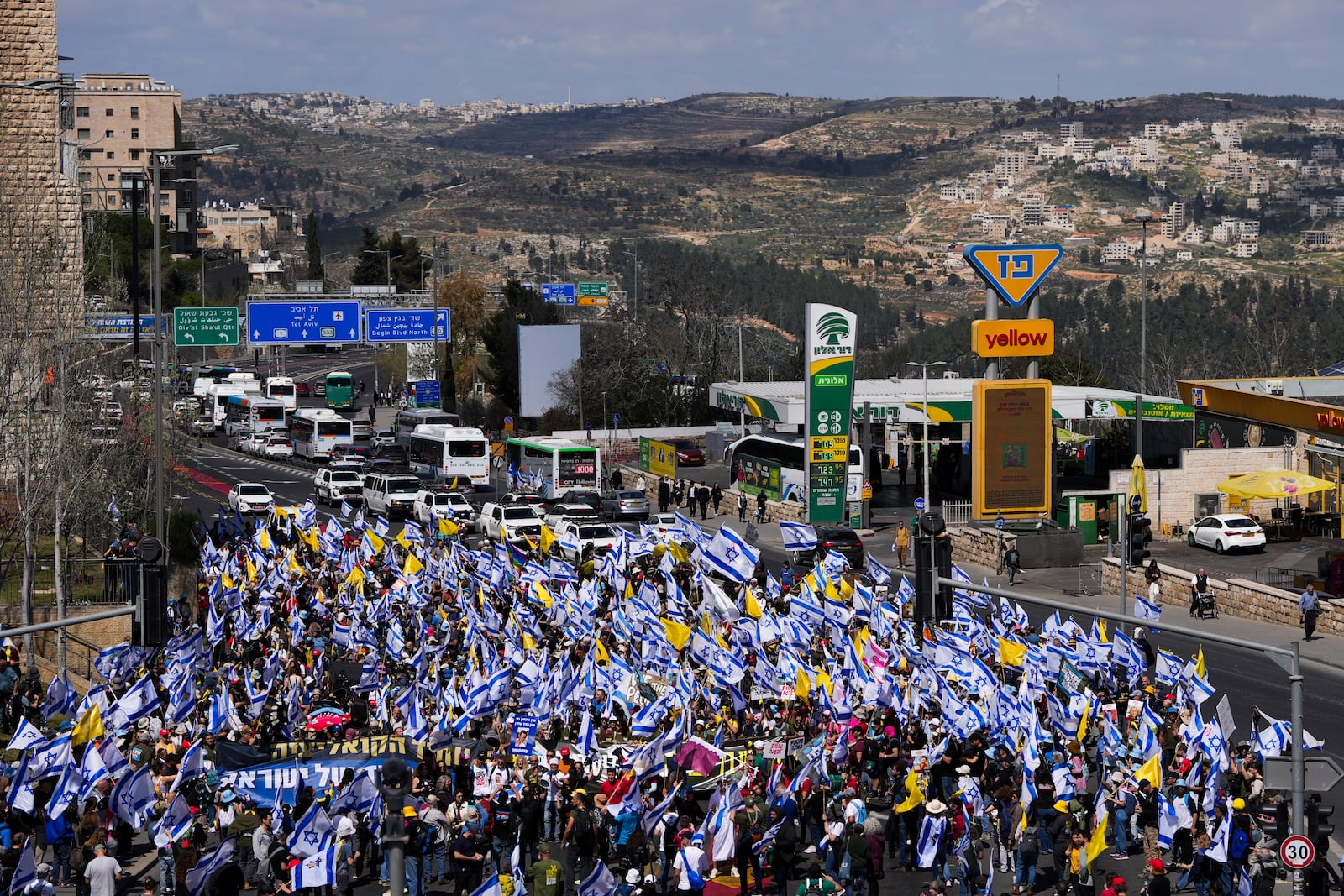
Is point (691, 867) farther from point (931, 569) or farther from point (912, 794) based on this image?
point (931, 569)

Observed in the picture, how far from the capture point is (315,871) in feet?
60.4

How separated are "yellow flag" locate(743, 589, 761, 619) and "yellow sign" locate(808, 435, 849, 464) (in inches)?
806

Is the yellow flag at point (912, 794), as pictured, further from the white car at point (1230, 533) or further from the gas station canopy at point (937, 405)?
the gas station canopy at point (937, 405)

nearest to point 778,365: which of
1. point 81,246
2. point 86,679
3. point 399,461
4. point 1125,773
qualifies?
point 399,461

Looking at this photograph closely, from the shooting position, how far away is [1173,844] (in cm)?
2016

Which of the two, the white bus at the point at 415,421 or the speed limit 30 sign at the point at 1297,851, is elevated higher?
the white bus at the point at 415,421

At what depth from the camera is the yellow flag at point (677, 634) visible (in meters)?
27.1

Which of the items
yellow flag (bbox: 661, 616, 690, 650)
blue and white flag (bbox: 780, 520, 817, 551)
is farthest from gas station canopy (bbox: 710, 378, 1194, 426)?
yellow flag (bbox: 661, 616, 690, 650)

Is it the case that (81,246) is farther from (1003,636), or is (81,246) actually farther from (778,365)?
(778,365)

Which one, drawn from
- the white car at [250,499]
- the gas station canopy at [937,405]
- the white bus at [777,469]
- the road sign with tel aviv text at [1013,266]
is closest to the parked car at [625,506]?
the white bus at [777,469]

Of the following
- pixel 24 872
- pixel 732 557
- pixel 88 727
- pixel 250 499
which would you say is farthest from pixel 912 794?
pixel 250 499

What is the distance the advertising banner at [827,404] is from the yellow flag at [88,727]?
30.2 meters

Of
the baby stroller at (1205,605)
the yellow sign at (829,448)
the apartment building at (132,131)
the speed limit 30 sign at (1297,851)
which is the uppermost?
the apartment building at (132,131)

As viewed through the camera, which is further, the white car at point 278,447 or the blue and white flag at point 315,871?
the white car at point 278,447
